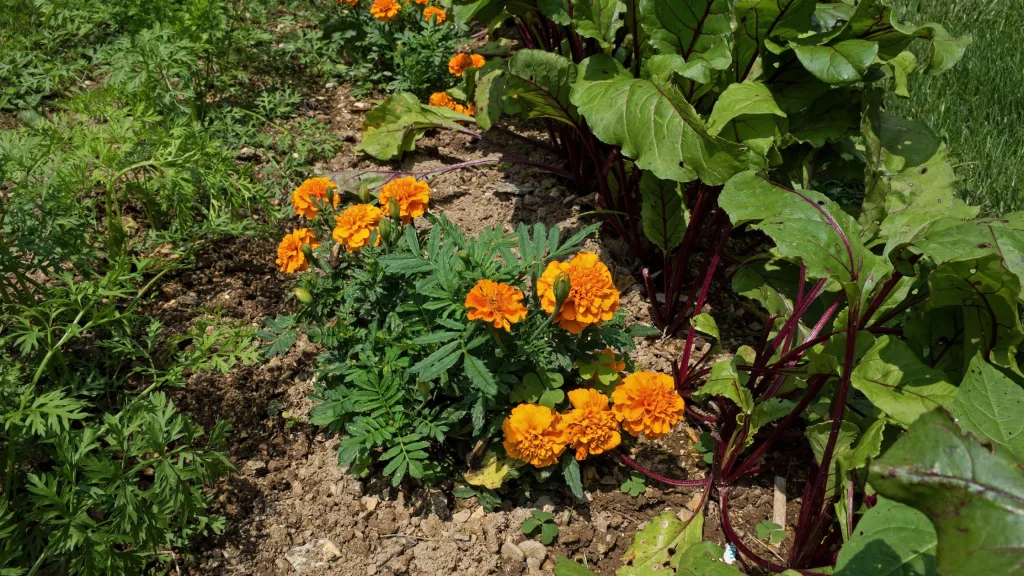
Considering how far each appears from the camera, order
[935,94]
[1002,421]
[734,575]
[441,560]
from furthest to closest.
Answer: [935,94], [441,560], [734,575], [1002,421]

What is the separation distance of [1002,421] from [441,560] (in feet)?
4.95

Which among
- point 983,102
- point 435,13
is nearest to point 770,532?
point 983,102

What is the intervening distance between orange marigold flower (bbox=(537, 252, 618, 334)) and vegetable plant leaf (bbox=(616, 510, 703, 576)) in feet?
2.26

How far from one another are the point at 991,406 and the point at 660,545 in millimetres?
976

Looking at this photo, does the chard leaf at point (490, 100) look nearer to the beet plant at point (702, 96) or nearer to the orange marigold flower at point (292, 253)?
the beet plant at point (702, 96)

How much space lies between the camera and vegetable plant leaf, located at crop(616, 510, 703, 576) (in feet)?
6.90

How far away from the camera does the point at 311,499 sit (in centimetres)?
232

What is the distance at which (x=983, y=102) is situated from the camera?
11.4ft

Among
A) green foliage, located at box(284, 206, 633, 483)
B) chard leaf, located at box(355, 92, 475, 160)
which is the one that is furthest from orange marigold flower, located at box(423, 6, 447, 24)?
green foliage, located at box(284, 206, 633, 483)

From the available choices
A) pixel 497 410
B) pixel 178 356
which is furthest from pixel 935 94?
pixel 178 356

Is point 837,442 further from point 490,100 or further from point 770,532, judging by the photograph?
point 490,100

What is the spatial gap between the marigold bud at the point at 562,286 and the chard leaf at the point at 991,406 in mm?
911

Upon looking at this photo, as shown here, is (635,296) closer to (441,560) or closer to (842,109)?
(842,109)

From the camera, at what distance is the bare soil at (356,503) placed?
2.18 m
